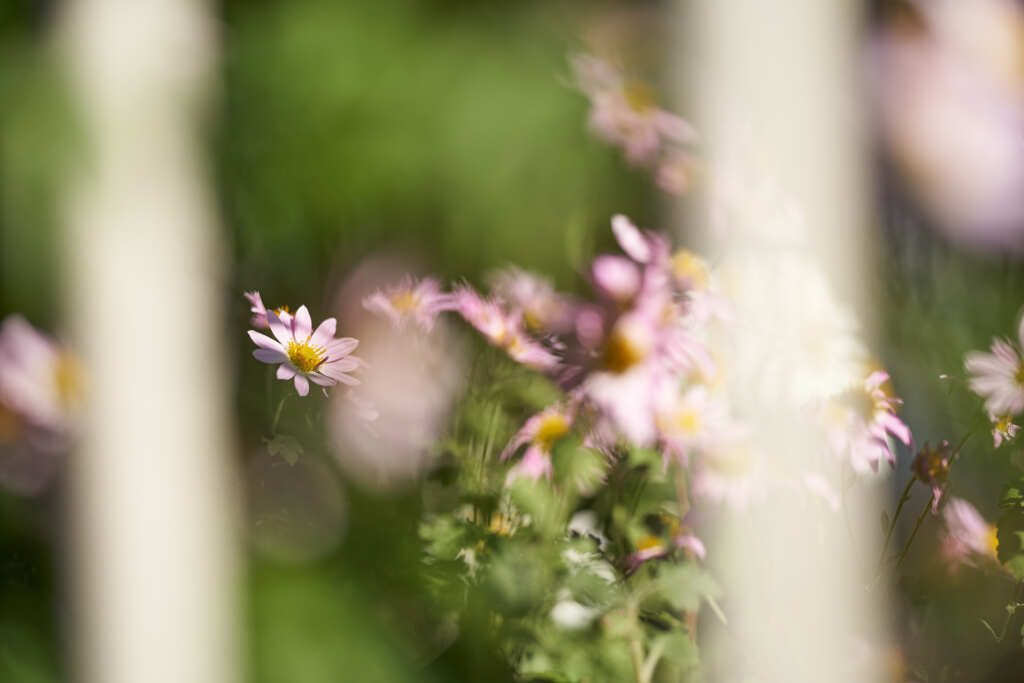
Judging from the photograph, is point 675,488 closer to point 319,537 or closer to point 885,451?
point 885,451

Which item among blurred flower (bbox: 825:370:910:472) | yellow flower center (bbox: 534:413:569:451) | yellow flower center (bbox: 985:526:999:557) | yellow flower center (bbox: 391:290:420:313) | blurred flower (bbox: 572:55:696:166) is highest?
blurred flower (bbox: 572:55:696:166)

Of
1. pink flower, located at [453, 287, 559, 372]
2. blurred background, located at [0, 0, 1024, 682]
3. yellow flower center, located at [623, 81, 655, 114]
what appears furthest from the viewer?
yellow flower center, located at [623, 81, 655, 114]

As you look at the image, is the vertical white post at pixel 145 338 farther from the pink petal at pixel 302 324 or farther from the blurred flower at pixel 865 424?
the blurred flower at pixel 865 424

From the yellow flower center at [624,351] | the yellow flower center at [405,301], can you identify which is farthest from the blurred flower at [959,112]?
the yellow flower center at [405,301]

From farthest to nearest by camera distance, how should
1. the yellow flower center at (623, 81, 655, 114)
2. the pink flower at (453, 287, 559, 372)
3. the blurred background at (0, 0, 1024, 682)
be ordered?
1. the yellow flower center at (623, 81, 655, 114)
2. the pink flower at (453, 287, 559, 372)
3. the blurred background at (0, 0, 1024, 682)

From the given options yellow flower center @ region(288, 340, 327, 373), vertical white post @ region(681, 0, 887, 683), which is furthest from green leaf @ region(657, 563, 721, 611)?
yellow flower center @ region(288, 340, 327, 373)

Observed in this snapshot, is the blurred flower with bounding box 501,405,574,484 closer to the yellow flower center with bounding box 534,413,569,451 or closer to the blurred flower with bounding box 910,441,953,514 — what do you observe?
the yellow flower center with bounding box 534,413,569,451

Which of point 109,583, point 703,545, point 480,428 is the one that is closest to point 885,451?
point 703,545
